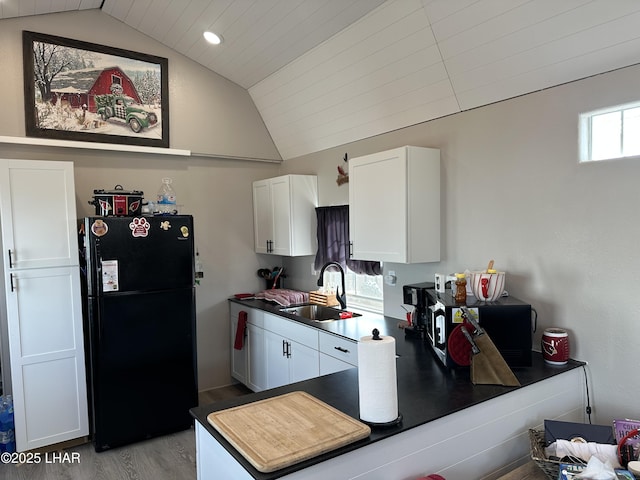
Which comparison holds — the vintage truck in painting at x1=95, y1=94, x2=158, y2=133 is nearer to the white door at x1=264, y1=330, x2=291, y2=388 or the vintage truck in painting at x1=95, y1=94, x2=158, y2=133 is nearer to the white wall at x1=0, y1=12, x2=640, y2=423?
the white wall at x1=0, y1=12, x2=640, y2=423

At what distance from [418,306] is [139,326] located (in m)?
2.09

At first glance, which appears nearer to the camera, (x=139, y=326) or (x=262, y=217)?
(x=139, y=326)

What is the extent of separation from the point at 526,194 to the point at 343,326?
5.09ft

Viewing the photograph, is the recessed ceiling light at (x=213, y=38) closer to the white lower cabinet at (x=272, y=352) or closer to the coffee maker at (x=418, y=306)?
the white lower cabinet at (x=272, y=352)

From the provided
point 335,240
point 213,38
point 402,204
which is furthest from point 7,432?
point 213,38

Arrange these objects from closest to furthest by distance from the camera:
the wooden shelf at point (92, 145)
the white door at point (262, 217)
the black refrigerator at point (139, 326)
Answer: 1. the black refrigerator at point (139, 326)
2. the wooden shelf at point (92, 145)
3. the white door at point (262, 217)

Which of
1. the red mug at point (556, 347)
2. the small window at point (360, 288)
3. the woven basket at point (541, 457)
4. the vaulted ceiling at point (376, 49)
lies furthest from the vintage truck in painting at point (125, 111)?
the woven basket at point (541, 457)

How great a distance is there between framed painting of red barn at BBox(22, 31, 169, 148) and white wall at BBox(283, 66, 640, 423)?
2.35 m

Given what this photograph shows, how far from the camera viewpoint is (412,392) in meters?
1.88

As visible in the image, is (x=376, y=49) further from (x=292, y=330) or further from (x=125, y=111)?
(x=125, y=111)

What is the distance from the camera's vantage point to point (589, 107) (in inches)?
86.0

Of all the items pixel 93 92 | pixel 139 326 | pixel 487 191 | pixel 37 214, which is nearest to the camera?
pixel 487 191

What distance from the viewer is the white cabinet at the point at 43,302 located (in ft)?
9.96

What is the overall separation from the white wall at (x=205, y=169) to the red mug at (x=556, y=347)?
10.2 feet
